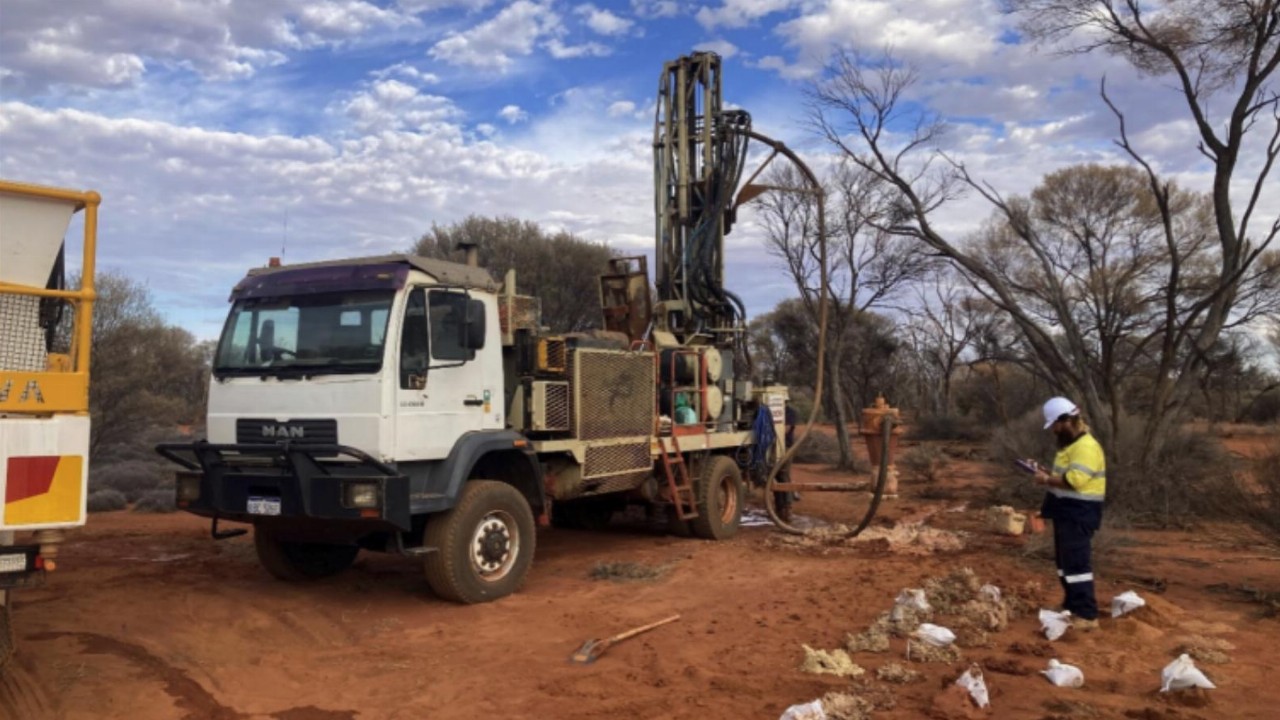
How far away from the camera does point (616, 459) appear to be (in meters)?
9.93

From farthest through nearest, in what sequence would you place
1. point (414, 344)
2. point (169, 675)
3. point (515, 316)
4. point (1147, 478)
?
point (1147, 478) < point (515, 316) < point (414, 344) < point (169, 675)

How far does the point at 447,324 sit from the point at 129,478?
33.6 ft

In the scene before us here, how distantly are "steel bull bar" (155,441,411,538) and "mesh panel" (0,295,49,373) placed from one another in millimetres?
2367

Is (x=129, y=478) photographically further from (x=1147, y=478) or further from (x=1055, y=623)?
(x=1147, y=478)

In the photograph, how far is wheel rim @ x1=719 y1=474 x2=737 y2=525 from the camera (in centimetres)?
1224

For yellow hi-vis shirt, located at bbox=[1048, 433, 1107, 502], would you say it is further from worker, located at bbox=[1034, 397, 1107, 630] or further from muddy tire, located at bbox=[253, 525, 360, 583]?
muddy tire, located at bbox=[253, 525, 360, 583]

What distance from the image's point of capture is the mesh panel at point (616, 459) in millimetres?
9547

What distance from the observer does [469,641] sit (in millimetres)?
6961

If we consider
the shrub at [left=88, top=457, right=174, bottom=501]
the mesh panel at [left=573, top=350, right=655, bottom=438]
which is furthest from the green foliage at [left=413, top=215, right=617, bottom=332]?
the mesh panel at [left=573, top=350, right=655, bottom=438]

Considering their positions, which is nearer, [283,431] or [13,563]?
[13,563]

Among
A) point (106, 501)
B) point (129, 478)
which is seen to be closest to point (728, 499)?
point (106, 501)

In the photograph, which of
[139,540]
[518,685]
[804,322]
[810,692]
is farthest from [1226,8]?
[804,322]

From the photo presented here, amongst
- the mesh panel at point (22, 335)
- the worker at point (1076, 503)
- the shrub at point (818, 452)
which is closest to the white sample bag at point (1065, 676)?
the worker at point (1076, 503)

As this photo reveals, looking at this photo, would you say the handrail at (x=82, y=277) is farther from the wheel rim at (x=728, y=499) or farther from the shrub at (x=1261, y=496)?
the shrub at (x=1261, y=496)
